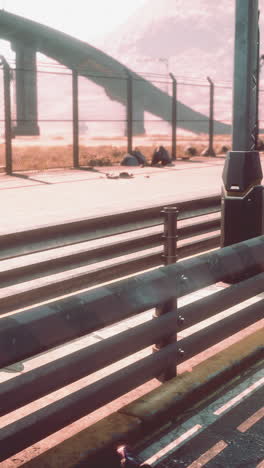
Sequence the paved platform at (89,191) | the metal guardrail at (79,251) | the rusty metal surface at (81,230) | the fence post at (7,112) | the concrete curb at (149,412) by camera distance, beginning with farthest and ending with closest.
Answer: the fence post at (7,112)
the paved platform at (89,191)
the metal guardrail at (79,251)
the rusty metal surface at (81,230)
the concrete curb at (149,412)

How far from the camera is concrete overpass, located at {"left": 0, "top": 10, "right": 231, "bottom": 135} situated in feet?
209

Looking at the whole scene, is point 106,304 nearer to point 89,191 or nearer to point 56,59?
point 89,191

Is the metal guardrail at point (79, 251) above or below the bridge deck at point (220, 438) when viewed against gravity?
above

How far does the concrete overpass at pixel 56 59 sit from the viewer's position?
63625mm

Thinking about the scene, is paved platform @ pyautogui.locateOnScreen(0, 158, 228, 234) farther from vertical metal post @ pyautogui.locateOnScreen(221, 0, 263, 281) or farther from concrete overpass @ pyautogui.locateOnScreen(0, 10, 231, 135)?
concrete overpass @ pyautogui.locateOnScreen(0, 10, 231, 135)

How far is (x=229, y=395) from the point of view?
14.8 feet

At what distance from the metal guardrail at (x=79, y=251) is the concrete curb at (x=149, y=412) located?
1229 mm

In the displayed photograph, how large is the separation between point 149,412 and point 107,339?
0.55m

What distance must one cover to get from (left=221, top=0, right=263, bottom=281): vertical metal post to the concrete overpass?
48.9 metres

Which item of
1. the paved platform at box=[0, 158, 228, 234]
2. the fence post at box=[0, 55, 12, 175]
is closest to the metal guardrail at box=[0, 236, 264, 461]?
the paved platform at box=[0, 158, 228, 234]

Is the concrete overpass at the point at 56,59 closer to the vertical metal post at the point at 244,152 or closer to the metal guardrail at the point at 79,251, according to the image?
the vertical metal post at the point at 244,152

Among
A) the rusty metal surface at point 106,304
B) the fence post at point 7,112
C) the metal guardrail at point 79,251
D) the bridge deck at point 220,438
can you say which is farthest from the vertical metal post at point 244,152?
the fence post at point 7,112

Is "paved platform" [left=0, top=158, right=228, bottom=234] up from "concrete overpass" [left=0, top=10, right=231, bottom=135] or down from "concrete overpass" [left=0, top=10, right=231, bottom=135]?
down

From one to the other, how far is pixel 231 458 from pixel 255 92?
13.8 feet
